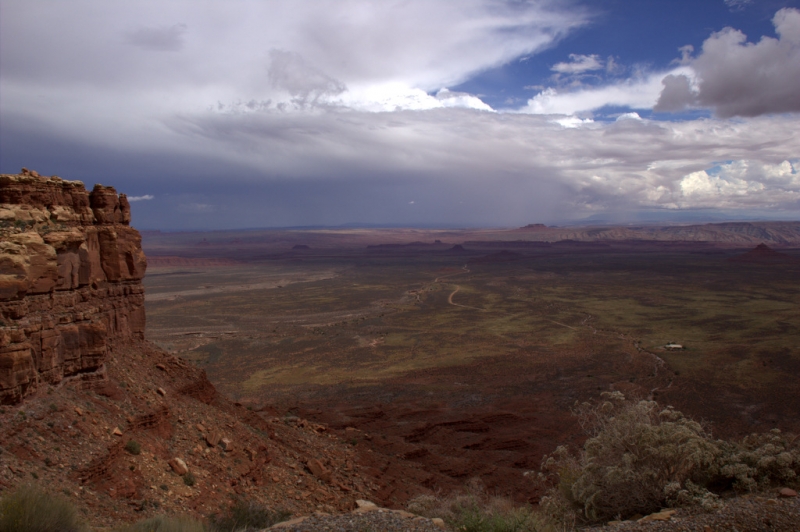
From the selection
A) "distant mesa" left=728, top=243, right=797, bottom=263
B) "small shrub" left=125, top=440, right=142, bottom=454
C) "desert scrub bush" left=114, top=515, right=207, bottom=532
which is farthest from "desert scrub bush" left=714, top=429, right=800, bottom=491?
"distant mesa" left=728, top=243, right=797, bottom=263

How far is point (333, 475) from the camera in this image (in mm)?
13875

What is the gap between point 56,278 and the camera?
408 inches

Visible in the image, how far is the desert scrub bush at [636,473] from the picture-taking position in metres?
9.27

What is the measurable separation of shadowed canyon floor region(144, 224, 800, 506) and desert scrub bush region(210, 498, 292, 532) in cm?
427

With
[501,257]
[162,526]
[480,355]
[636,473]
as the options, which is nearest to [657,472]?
[636,473]

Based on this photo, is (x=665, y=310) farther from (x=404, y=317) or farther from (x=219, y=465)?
(x=219, y=465)

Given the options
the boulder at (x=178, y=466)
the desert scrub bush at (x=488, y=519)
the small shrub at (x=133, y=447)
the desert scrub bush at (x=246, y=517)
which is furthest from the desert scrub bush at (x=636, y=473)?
the small shrub at (x=133, y=447)

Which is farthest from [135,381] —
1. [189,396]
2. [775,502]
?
[775,502]

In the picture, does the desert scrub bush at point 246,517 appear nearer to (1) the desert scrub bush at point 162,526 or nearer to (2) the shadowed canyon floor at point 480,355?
(1) the desert scrub bush at point 162,526

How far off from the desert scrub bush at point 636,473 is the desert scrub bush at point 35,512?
8554 millimetres

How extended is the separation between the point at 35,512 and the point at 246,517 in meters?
3.95

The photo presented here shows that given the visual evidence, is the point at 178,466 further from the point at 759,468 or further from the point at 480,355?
the point at 480,355

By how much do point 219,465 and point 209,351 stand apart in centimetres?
2944

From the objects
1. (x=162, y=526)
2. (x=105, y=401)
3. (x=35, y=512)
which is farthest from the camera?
(x=105, y=401)
